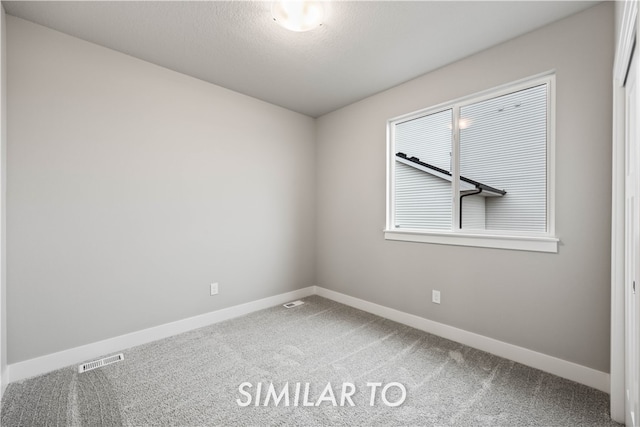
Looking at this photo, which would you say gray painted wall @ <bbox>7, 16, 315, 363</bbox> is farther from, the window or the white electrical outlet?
the white electrical outlet

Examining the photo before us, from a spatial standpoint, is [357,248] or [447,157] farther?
[357,248]

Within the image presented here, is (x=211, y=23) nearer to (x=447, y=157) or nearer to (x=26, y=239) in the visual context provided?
(x=26, y=239)

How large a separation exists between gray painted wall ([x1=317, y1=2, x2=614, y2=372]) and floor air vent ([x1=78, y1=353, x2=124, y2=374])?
2.40m

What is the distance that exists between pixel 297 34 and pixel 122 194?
6.34 ft

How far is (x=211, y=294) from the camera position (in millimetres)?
2939

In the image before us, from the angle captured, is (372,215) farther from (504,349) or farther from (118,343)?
(118,343)

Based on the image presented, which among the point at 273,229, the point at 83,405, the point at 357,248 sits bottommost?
the point at 83,405

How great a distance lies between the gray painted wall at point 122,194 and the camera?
6.55 feet

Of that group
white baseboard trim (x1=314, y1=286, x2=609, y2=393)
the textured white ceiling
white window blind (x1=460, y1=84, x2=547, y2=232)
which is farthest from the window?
white baseboard trim (x1=314, y1=286, x2=609, y2=393)

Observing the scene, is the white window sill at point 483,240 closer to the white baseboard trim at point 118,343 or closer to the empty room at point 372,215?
the empty room at point 372,215

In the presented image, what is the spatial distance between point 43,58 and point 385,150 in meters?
2.97

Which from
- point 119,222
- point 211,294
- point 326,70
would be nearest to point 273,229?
point 211,294

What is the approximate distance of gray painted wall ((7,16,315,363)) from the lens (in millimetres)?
1996

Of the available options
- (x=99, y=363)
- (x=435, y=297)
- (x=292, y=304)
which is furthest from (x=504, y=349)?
(x=99, y=363)
